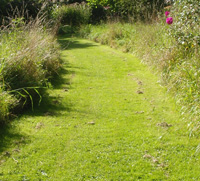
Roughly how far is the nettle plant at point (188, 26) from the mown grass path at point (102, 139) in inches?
52.2

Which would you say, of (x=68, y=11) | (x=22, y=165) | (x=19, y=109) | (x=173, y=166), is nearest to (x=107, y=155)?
(x=173, y=166)

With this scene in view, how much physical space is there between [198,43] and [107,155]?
3683 mm

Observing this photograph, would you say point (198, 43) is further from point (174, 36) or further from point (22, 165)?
point (22, 165)

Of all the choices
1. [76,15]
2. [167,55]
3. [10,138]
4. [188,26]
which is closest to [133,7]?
[76,15]

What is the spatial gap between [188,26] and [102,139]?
13.4 feet

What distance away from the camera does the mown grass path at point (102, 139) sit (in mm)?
3896

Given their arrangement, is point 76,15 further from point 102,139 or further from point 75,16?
point 102,139

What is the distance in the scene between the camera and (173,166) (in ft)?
13.2

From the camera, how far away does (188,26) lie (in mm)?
7305

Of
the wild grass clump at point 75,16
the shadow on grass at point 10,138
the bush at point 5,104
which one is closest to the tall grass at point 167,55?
the shadow on grass at point 10,138

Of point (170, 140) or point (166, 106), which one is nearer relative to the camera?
point (170, 140)

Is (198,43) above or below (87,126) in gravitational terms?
above

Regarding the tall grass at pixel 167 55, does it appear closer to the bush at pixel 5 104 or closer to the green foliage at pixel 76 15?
the bush at pixel 5 104

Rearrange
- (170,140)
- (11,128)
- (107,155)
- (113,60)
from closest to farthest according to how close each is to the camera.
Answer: (107,155), (170,140), (11,128), (113,60)
